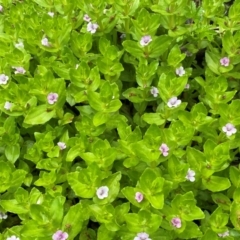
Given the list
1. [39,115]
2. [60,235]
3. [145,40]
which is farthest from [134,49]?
[60,235]

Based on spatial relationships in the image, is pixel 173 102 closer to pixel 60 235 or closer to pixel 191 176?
pixel 191 176

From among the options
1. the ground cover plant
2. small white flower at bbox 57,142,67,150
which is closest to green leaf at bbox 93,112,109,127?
the ground cover plant

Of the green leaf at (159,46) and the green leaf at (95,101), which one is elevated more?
the green leaf at (159,46)

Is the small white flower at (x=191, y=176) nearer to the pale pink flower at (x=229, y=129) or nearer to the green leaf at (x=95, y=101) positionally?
the pale pink flower at (x=229, y=129)

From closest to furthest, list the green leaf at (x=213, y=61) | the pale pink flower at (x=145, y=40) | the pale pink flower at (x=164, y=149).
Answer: the pale pink flower at (x=164, y=149)
the pale pink flower at (x=145, y=40)
the green leaf at (x=213, y=61)

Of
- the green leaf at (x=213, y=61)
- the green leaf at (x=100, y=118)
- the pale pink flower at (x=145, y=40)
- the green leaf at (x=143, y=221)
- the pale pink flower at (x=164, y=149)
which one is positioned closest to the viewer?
the green leaf at (x=143, y=221)

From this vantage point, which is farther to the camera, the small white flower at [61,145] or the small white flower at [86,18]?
the small white flower at [86,18]

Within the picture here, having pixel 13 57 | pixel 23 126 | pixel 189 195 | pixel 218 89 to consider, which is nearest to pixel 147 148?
pixel 189 195

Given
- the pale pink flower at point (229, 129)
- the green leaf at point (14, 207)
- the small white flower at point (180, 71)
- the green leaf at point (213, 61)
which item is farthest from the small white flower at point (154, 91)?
the green leaf at point (14, 207)
